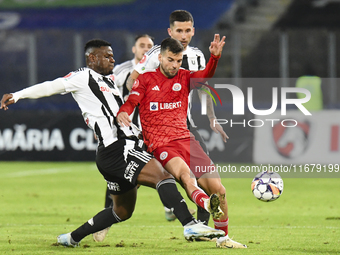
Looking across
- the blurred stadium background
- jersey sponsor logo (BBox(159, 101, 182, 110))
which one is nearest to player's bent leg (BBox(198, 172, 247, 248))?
jersey sponsor logo (BBox(159, 101, 182, 110))

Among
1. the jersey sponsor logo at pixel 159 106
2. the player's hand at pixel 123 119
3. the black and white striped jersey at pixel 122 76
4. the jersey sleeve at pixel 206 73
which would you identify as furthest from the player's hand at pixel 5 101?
the black and white striped jersey at pixel 122 76

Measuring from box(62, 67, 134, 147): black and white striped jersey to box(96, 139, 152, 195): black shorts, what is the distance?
0.08 metres

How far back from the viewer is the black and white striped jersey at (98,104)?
199 inches

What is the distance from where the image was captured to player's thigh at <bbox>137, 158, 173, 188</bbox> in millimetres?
4742

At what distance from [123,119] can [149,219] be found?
2809mm

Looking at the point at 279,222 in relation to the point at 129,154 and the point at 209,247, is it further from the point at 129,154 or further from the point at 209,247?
the point at 129,154

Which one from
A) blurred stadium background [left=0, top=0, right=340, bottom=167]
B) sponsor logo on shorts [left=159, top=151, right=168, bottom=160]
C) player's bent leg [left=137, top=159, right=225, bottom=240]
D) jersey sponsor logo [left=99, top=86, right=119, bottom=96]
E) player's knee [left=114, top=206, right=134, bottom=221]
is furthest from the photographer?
blurred stadium background [left=0, top=0, right=340, bottom=167]

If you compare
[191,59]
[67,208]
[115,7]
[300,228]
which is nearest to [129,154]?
[191,59]

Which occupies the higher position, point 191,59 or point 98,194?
point 191,59

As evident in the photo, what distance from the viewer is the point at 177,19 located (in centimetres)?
589

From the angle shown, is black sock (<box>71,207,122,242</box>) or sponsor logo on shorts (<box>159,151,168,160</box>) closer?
sponsor logo on shorts (<box>159,151,168,160</box>)

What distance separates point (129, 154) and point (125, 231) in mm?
1775

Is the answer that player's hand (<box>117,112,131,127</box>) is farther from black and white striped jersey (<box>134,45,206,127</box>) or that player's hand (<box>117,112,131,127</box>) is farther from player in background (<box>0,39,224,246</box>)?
black and white striped jersey (<box>134,45,206,127</box>)

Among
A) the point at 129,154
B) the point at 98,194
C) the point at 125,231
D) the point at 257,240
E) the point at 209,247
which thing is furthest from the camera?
the point at 98,194
